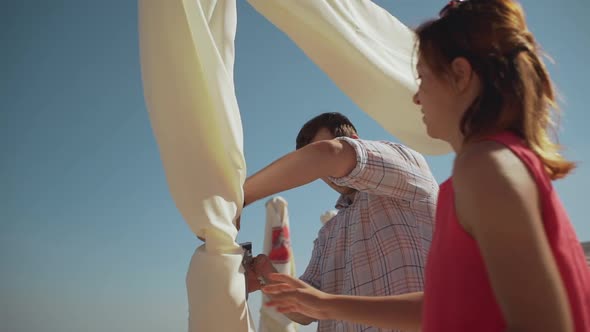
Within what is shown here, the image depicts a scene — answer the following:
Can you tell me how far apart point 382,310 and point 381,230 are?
16.1 inches

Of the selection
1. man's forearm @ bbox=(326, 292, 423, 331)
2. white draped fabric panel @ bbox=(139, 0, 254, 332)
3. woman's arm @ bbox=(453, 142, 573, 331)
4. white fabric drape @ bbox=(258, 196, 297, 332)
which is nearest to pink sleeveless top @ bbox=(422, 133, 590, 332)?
woman's arm @ bbox=(453, 142, 573, 331)

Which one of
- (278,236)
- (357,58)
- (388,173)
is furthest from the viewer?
(278,236)

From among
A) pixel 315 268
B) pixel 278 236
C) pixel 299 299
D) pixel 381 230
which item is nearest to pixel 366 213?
pixel 381 230

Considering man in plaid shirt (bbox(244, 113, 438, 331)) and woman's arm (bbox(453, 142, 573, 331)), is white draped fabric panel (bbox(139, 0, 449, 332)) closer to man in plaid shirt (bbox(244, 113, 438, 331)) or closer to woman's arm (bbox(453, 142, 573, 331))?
man in plaid shirt (bbox(244, 113, 438, 331))

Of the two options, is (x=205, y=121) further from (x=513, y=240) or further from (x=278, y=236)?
(x=278, y=236)

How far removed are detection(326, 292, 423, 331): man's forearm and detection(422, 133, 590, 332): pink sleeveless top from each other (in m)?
0.28

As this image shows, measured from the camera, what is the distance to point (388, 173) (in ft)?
4.18

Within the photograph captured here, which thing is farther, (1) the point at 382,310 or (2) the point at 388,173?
(2) the point at 388,173

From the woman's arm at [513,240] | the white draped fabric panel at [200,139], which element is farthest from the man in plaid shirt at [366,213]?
the woman's arm at [513,240]

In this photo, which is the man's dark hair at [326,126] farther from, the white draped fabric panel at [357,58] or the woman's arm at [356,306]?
the woman's arm at [356,306]

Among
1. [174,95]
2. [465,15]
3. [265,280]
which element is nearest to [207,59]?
[174,95]

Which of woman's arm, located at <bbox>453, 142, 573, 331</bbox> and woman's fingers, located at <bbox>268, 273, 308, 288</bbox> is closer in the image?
woman's arm, located at <bbox>453, 142, 573, 331</bbox>

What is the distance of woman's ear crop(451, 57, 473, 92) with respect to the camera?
Result: 733mm

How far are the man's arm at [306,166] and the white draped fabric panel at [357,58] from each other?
0.49 metres
